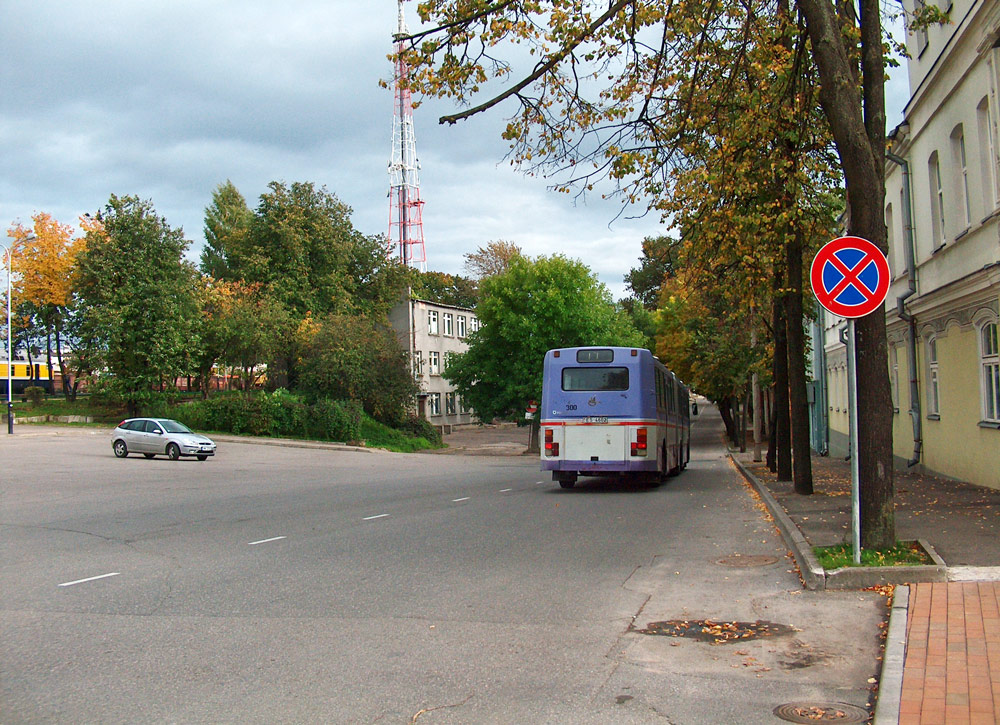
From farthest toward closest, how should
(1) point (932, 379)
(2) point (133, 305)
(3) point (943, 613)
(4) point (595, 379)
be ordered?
(2) point (133, 305), (4) point (595, 379), (1) point (932, 379), (3) point (943, 613)

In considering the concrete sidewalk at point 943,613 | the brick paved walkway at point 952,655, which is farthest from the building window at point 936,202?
the brick paved walkway at point 952,655

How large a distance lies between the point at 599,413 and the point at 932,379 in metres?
7.59

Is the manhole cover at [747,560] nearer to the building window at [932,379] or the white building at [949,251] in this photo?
the white building at [949,251]

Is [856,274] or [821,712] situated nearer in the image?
[821,712]

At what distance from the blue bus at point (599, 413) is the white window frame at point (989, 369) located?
7.02 m

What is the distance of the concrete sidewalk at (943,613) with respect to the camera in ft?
16.7

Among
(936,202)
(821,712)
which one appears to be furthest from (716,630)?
(936,202)

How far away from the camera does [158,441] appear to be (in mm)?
33906

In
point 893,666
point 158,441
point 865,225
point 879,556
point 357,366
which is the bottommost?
point 893,666

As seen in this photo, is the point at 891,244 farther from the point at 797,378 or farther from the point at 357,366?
the point at 357,366

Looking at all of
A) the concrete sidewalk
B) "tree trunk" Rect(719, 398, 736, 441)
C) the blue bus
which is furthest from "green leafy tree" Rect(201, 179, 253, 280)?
the concrete sidewalk

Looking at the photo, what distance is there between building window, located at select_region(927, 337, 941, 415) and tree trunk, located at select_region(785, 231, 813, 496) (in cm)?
389

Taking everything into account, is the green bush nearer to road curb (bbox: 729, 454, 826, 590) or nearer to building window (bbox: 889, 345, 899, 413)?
building window (bbox: 889, 345, 899, 413)

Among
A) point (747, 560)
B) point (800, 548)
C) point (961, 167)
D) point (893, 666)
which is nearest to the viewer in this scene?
point (893, 666)
